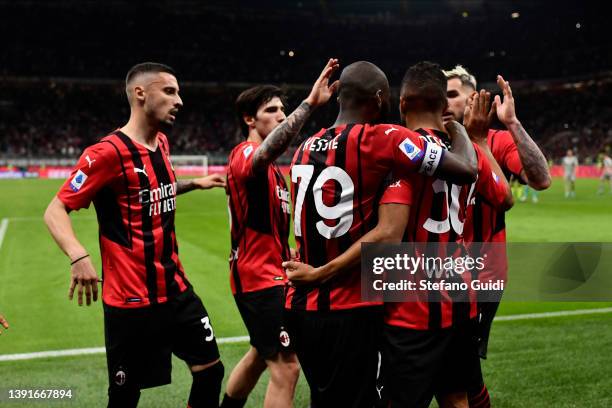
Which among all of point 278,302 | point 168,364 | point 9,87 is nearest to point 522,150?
point 278,302

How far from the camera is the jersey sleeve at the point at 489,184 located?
10.2ft

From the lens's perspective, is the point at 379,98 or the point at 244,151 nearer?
the point at 379,98

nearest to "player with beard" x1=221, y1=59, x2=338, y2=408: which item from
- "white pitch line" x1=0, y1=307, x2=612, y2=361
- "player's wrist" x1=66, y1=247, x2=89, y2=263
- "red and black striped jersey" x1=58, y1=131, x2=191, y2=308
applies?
"red and black striped jersey" x1=58, y1=131, x2=191, y2=308

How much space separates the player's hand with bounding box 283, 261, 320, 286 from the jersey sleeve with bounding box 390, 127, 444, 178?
0.61 m

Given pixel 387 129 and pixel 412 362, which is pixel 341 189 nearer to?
pixel 387 129

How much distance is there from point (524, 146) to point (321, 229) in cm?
132

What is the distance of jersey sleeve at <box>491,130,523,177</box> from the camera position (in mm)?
3797

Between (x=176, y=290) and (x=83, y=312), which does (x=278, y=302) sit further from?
(x=83, y=312)

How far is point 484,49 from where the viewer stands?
2327 inches

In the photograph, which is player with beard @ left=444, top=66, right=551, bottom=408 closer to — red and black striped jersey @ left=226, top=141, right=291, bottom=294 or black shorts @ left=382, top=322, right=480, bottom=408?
black shorts @ left=382, top=322, right=480, bottom=408

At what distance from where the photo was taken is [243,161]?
378cm

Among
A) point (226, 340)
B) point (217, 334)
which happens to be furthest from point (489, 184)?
point (217, 334)

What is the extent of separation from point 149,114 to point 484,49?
59889 mm

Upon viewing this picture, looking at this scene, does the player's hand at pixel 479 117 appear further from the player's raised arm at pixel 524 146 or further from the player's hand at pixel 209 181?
the player's hand at pixel 209 181
